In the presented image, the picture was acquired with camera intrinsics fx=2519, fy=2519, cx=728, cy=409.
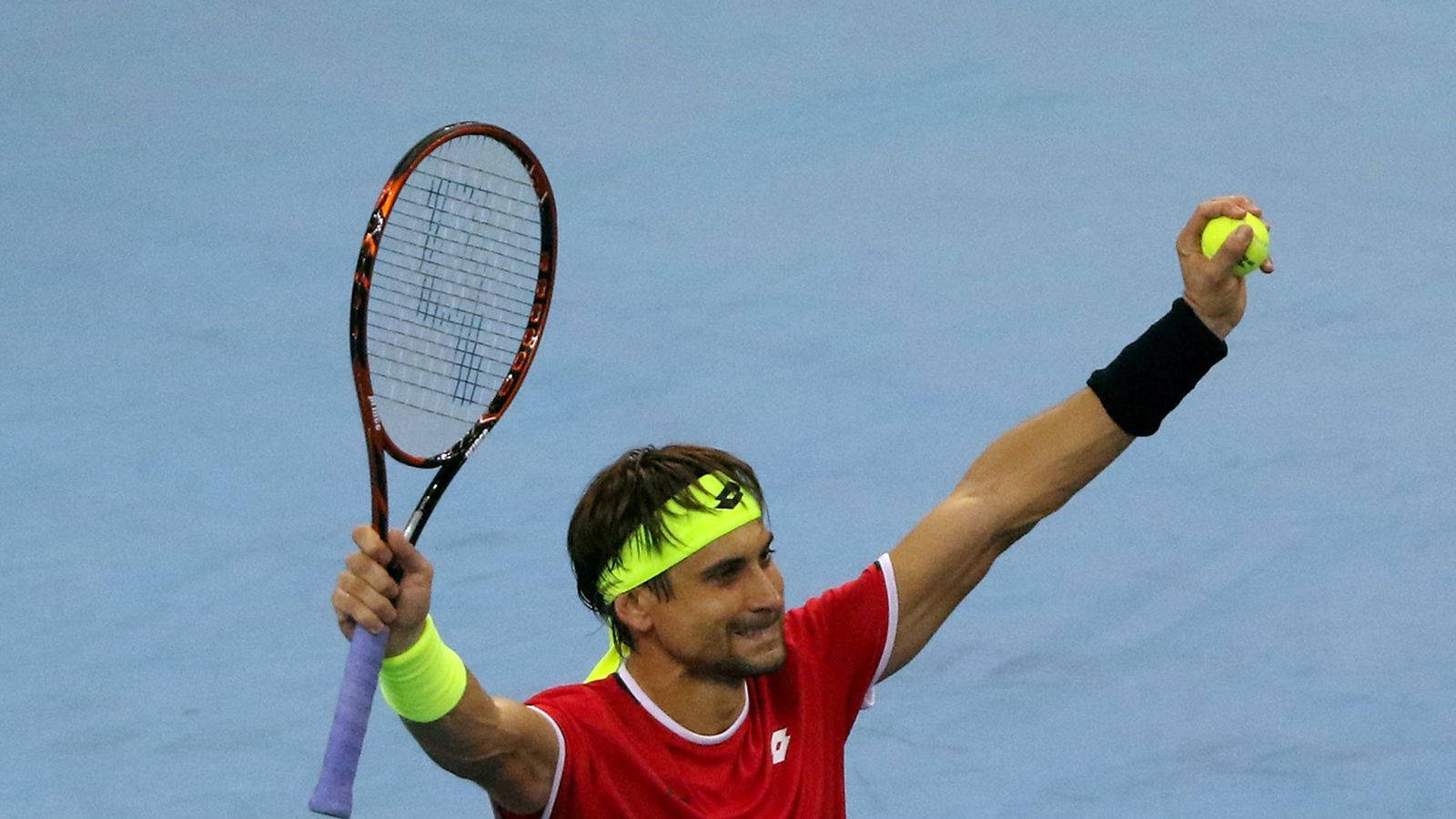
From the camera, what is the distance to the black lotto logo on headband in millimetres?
3783

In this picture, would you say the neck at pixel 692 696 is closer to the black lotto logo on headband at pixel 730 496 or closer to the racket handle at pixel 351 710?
the black lotto logo on headband at pixel 730 496

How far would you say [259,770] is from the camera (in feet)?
18.9

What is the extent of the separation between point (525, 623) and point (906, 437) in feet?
4.48

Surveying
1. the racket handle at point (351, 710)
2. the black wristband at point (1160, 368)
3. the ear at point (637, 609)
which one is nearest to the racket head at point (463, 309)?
the ear at point (637, 609)

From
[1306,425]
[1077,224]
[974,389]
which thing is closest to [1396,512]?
[1306,425]

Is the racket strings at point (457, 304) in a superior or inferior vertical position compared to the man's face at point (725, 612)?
superior

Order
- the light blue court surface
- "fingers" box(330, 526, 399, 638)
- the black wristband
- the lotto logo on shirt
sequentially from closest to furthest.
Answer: "fingers" box(330, 526, 399, 638), the lotto logo on shirt, the black wristband, the light blue court surface

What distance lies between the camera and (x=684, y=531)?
3.76 m

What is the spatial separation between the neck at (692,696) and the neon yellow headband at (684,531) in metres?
0.13

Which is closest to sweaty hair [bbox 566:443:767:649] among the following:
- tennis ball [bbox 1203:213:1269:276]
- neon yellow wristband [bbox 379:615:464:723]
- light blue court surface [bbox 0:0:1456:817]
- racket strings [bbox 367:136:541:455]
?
racket strings [bbox 367:136:541:455]

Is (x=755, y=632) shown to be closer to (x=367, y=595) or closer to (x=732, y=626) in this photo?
(x=732, y=626)

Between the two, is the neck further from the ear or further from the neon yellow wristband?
the neon yellow wristband

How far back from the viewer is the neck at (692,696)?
148 inches

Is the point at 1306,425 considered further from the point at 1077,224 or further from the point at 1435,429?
the point at 1077,224
